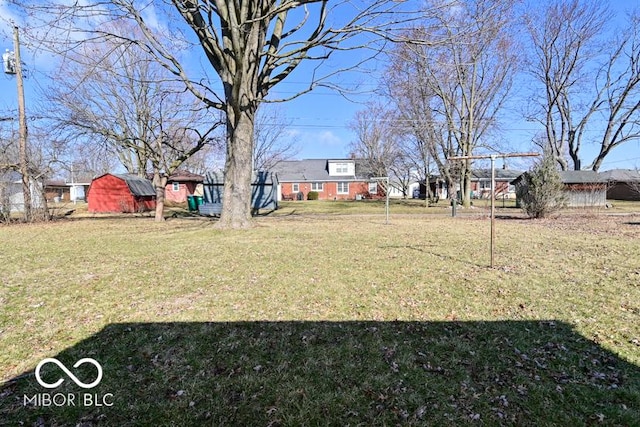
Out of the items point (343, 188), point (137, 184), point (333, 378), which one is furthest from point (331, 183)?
point (333, 378)

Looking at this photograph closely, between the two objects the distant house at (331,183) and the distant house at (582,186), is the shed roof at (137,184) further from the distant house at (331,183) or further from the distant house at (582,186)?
the distant house at (582,186)

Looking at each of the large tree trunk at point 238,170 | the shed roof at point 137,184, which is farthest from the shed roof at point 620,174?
the shed roof at point 137,184

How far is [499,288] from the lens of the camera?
516 cm

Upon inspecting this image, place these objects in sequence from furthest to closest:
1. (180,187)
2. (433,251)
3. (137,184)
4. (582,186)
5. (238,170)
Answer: (180,187)
(582,186)
(137,184)
(238,170)
(433,251)

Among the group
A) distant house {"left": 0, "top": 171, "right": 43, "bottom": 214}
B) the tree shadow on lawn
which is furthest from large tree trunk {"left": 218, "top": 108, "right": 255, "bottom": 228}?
distant house {"left": 0, "top": 171, "right": 43, "bottom": 214}

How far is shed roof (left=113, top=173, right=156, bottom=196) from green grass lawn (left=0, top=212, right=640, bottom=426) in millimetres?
18941

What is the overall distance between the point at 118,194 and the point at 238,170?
59.9 ft

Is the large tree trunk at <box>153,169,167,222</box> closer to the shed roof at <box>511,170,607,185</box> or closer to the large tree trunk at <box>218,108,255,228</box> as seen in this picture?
the large tree trunk at <box>218,108,255,228</box>

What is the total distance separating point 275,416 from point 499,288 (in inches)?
168

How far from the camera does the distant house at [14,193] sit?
15234 millimetres

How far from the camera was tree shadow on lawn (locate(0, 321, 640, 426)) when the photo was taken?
2.37 meters

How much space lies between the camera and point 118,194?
964 inches

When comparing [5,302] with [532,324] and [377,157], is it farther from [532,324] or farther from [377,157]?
[377,157]

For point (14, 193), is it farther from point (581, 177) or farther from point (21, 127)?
point (581, 177)
